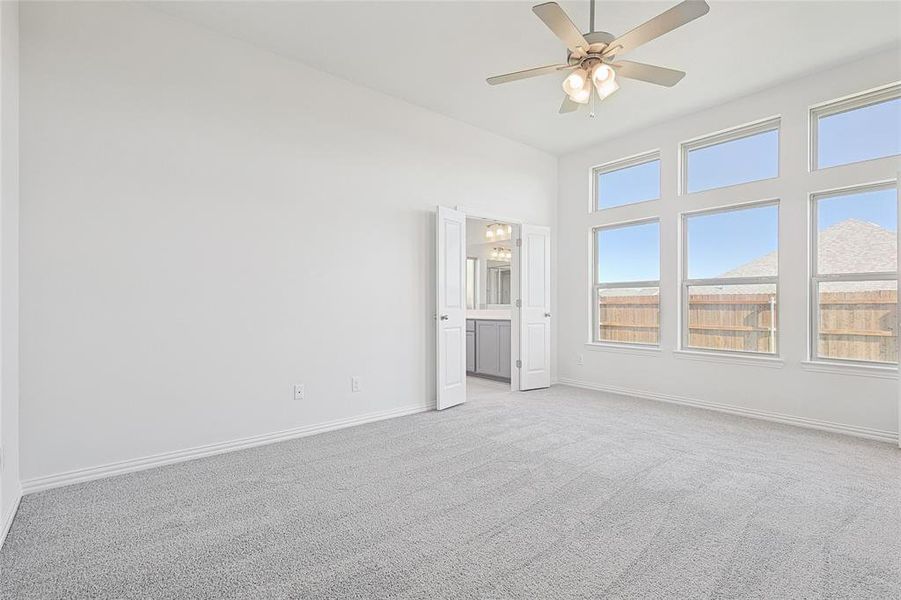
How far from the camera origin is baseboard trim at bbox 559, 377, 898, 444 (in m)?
3.44

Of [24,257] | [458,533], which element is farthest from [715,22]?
[24,257]

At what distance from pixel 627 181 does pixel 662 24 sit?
3.17m

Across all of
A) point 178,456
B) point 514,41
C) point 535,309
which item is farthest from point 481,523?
point 535,309

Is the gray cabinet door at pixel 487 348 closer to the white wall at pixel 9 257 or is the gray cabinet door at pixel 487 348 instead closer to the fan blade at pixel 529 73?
the fan blade at pixel 529 73

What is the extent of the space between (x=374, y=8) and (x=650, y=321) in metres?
4.14

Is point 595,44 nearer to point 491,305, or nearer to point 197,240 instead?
point 197,240

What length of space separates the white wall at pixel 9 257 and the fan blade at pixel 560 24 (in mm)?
2573

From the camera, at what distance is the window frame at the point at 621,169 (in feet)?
15.9

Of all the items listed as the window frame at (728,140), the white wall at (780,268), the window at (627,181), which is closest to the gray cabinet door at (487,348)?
the white wall at (780,268)

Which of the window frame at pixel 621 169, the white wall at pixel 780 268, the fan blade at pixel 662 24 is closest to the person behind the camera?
the fan blade at pixel 662 24

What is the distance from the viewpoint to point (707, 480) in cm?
262

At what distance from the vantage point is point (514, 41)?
3.21 meters

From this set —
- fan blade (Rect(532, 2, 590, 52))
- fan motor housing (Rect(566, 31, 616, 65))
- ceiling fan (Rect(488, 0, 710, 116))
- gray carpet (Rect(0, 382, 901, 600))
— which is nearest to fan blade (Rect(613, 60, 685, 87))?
ceiling fan (Rect(488, 0, 710, 116))

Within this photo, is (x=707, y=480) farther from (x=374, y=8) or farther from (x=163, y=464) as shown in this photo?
(x=374, y=8)
